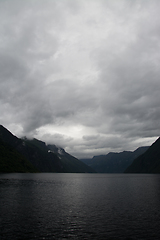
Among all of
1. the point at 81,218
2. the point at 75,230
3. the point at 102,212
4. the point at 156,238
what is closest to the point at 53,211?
the point at 81,218

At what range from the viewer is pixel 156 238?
35094mm

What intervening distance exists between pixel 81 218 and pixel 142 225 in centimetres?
1559

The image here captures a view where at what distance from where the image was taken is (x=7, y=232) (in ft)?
121

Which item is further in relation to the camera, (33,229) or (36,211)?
(36,211)

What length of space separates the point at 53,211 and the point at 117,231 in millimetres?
23921

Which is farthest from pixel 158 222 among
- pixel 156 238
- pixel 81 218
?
pixel 81 218

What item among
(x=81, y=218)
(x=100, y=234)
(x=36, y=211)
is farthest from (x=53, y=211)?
(x=100, y=234)

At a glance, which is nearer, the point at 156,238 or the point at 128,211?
the point at 156,238

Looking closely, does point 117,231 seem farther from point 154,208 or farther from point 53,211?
point 154,208

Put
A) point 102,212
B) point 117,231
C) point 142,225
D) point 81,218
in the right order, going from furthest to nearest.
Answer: point 102,212 < point 81,218 < point 142,225 < point 117,231

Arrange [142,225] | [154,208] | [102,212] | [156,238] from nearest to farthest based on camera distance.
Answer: [156,238], [142,225], [102,212], [154,208]

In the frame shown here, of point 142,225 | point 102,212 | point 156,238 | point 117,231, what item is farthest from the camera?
point 102,212

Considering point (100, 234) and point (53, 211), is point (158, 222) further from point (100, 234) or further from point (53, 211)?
point (53, 211)

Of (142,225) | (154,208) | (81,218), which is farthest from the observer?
(154,208)
